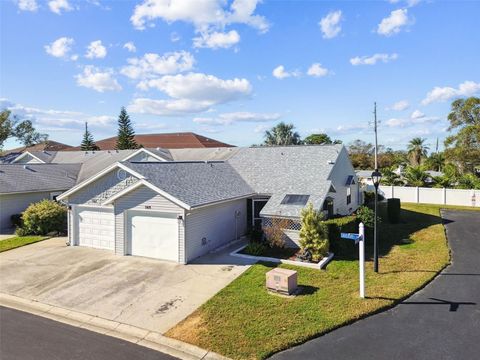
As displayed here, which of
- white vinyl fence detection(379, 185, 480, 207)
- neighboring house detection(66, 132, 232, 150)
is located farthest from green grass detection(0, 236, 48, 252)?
neighboring house detection(66, 132, 232, 150)

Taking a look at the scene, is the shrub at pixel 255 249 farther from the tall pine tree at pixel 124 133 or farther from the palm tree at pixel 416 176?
the tall pine tree at pixel 124 133

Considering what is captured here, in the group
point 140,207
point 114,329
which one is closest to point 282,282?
point 114,329

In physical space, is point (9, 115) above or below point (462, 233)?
above

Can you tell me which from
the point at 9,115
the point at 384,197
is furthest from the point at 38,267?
the point at 9,115

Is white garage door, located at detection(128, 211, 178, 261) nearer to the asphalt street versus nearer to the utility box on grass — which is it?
the utility box on grass

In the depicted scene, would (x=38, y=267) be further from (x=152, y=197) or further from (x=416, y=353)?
(x=416, y=353)

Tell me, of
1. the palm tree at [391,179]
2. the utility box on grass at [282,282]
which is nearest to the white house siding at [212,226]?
the utility box on grass at [282,282]
